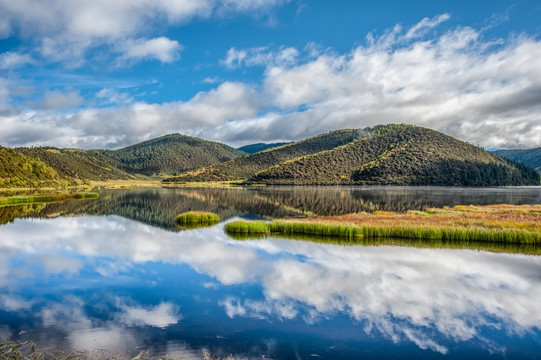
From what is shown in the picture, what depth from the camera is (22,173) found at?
12512 cm

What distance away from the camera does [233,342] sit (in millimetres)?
12312

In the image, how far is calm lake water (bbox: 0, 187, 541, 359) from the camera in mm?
12320

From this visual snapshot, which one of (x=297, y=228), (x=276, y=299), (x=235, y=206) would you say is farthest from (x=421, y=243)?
(x=235, y=206)

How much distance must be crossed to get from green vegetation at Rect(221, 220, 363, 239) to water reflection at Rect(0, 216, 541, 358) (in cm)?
451

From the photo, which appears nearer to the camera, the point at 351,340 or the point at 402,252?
the point at 351,340

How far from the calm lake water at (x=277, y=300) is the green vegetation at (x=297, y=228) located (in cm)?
414

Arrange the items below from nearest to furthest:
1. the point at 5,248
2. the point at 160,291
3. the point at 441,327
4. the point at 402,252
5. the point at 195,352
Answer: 1. the point at 195,352
2. the point at 441,327
3. the point at 160,291
4. the point at 402,252
5. the point at 5,248

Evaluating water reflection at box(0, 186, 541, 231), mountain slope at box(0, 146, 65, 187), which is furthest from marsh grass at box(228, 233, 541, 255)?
mountain slope at box(0, 146, 65, 187)

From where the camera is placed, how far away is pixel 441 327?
544 inches

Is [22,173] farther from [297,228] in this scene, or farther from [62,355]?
[62,355]

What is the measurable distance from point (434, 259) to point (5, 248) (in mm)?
32457

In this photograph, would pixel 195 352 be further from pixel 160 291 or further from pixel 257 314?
pixel 160 291

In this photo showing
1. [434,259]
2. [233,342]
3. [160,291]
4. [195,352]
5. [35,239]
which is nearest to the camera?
[195,352]

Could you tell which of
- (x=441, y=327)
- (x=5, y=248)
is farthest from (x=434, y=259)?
(x=5, y=248)
